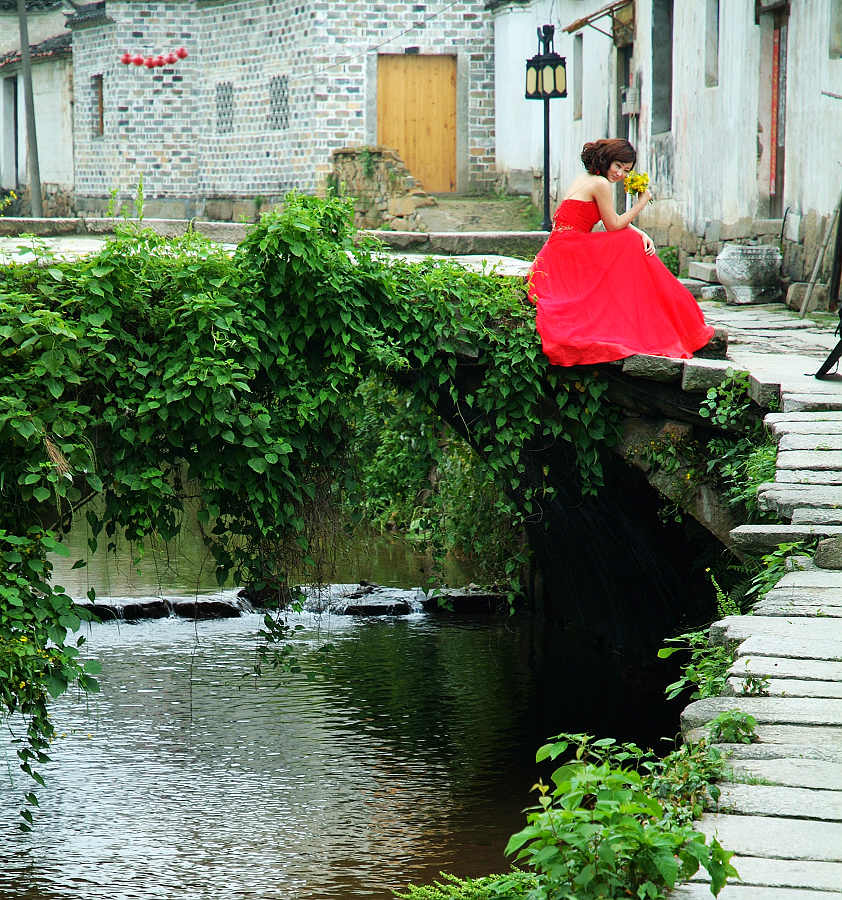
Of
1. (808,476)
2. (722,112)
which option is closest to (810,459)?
(808,476)

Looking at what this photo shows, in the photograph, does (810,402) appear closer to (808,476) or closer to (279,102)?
(808,476)

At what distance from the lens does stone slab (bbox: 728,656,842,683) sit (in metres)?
4.01

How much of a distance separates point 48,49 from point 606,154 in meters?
22.2

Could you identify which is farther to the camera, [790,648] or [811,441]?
[811,441]

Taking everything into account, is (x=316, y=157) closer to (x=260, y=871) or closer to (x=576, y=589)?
(x=576, y=589)

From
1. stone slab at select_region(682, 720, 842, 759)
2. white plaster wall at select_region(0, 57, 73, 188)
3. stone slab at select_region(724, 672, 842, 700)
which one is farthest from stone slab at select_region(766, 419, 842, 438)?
white plaster wall at select_region(0, 57, 73, 188)

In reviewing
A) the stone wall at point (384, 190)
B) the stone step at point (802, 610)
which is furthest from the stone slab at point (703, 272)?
the stone wall at point (384, 190)

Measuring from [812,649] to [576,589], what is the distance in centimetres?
609

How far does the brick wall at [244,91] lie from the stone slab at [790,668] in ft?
55.3

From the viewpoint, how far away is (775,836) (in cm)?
307

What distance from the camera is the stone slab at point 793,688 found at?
3.89 m

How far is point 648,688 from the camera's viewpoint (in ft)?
30.8

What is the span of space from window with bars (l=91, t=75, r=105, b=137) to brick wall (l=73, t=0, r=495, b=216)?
0.06 metres

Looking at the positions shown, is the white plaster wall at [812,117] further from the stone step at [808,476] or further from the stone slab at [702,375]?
the stone step at [808,476]
